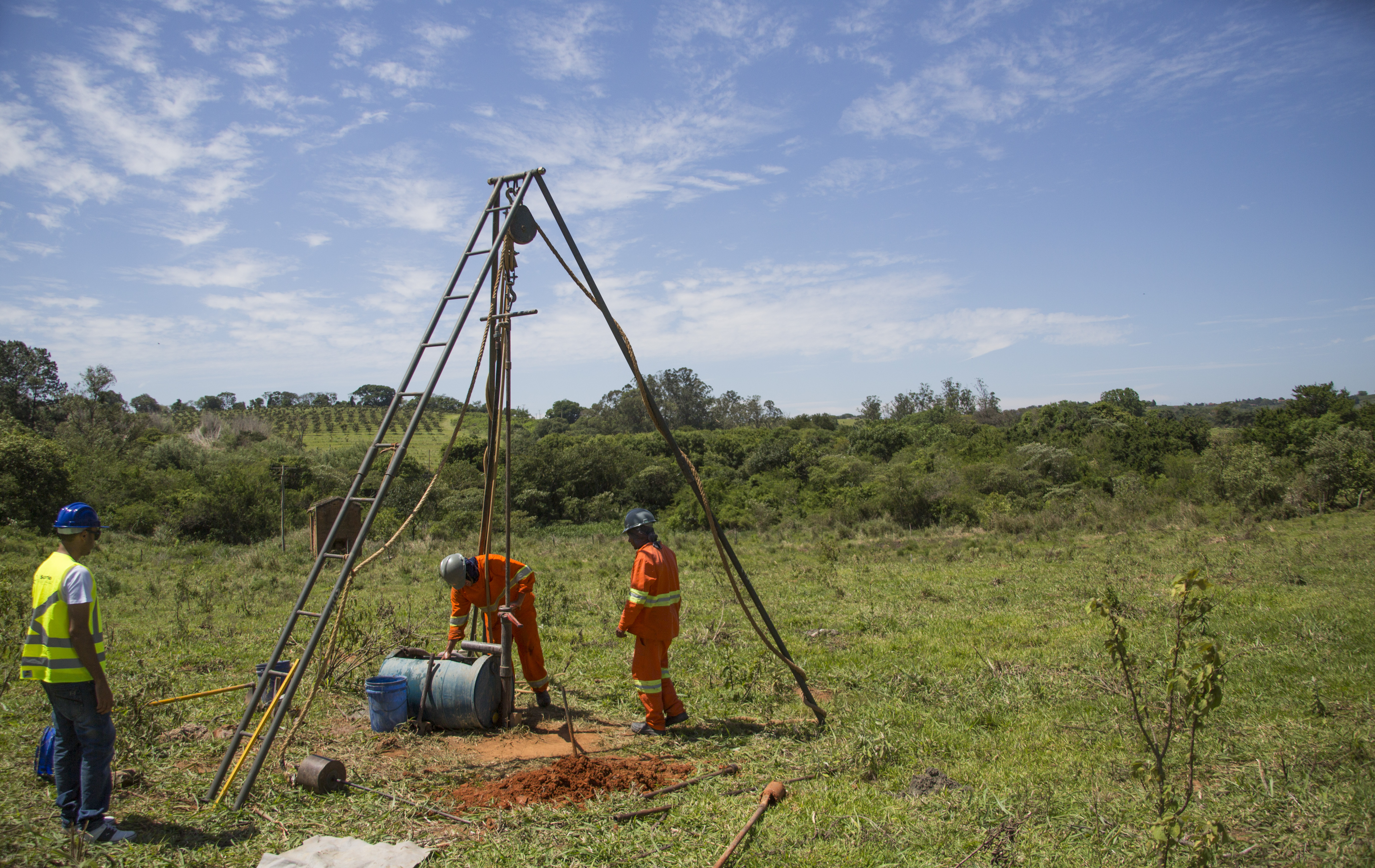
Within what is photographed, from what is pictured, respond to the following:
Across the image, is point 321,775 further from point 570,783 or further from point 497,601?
point 497,601

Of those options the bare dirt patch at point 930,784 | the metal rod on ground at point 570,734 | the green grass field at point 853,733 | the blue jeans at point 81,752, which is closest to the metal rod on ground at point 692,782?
the green grass field at point 853,733

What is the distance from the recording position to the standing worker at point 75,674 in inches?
166

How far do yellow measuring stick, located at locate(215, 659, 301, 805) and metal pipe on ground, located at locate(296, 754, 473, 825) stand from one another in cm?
39

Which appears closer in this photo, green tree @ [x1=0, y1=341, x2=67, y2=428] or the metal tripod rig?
the metal tripod rig

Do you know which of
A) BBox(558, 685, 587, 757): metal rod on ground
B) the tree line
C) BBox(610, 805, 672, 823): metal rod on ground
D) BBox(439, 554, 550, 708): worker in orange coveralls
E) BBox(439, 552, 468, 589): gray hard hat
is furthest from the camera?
the tree line

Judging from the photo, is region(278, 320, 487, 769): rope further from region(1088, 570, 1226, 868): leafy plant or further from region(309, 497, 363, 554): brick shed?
region(1088, 570, 1226, 868): leafy plant

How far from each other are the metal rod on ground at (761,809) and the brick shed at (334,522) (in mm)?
3163

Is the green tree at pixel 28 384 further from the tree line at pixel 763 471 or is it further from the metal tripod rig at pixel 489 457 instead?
the metal tripod rig at pixel 489 457

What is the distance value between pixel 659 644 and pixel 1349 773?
4836mm

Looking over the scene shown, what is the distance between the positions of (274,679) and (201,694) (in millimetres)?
763

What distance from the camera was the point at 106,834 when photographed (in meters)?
4.32

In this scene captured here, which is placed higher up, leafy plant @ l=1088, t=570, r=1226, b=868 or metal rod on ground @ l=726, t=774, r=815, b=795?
leafy plant @ l=1088, t=570, r=1226, b=868

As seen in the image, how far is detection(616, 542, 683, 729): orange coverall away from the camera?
6344mm

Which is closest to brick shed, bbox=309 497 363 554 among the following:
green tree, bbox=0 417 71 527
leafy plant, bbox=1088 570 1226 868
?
leafy plant, bbox=1088 570 1226 868
